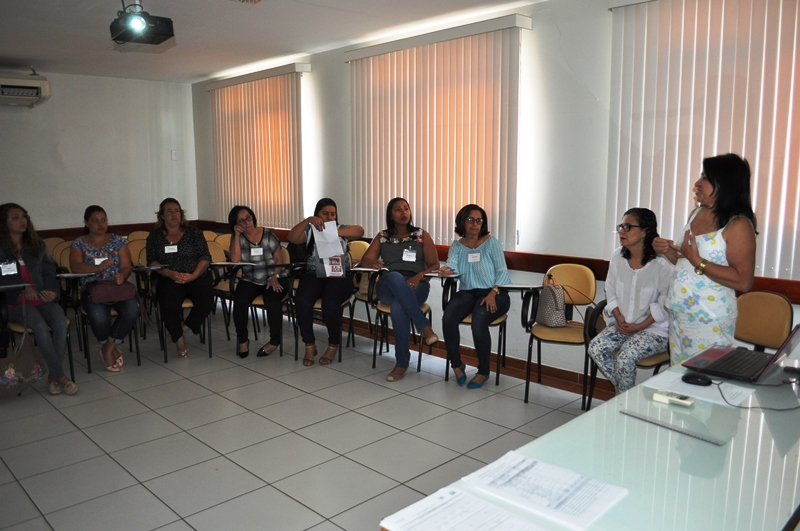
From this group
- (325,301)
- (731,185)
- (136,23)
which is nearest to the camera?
(731,185)

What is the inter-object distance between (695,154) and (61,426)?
14.4 feet

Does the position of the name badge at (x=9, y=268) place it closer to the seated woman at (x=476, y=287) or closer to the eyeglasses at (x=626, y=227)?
the seated woman at (x=476, y=287)

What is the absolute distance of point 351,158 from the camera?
21.2ft

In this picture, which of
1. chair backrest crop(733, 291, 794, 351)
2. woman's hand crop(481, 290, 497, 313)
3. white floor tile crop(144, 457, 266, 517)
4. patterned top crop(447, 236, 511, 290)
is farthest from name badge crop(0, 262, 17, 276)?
chair backrest crop(733, 291, 794, 351)

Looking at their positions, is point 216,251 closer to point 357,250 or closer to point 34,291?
point 357,250

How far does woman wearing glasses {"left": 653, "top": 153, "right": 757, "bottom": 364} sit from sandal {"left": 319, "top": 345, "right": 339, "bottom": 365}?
2957mm

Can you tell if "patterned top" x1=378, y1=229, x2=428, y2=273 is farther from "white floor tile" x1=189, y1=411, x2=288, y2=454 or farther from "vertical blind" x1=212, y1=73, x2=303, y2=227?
"vertical blind" x1=212, y1=73, x2=303, y2=227

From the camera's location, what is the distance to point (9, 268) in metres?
4.54

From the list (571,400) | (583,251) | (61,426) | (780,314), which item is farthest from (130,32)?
(780,314)

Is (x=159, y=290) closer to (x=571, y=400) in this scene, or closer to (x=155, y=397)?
(x=155, y=397)

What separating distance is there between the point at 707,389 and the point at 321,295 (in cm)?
373

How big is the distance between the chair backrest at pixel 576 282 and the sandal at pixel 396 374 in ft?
4.36

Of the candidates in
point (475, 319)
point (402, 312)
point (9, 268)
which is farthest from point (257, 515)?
point (9, 268)

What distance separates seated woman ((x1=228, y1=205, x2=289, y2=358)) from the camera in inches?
215
